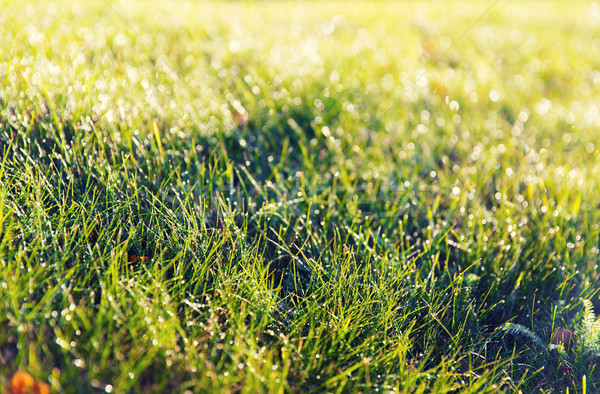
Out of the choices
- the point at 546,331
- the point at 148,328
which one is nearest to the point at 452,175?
the point at 546,331

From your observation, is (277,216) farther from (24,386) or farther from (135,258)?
(24,386)

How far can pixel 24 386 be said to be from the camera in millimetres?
1252

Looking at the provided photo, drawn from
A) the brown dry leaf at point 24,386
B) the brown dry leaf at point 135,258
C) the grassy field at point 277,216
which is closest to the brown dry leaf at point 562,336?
the grassy field at point 277,216

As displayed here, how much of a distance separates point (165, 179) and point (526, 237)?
5.90 feet

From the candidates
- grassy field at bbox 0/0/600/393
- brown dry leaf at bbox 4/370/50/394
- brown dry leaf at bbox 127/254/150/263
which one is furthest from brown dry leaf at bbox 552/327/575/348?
brown dry leaf at bbox 4/370/50/394

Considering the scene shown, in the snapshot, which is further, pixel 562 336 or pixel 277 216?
pixel 277 216

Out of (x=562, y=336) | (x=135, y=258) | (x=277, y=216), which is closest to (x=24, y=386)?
(x=135, y=258)

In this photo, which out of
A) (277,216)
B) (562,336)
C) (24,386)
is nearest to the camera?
(24,386)

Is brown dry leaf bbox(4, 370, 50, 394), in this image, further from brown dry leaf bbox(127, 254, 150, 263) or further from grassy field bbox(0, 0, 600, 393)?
brown dry leaf bbox(127, 254, 150, 263)

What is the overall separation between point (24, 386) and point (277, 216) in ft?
3.97

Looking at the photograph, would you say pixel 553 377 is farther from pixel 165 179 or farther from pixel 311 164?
pixel 165 179

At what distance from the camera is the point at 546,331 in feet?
6.65

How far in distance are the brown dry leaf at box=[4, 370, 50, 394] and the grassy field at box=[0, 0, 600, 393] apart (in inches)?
1.3

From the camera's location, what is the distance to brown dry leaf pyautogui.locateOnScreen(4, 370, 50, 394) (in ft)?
4.09
